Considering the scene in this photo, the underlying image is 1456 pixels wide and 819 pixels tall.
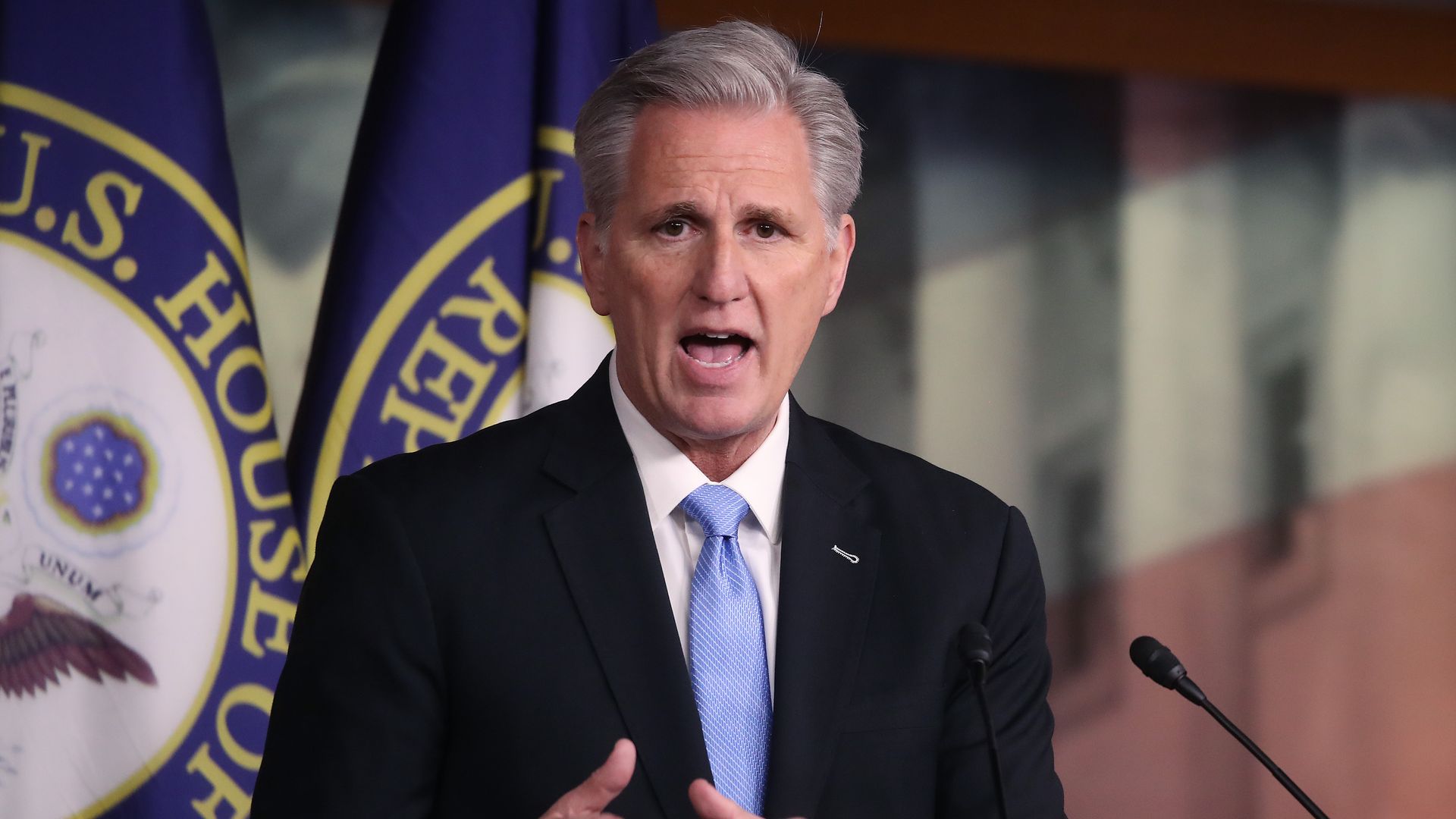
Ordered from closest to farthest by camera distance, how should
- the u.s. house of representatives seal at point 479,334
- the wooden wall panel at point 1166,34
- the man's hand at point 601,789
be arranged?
1. the man's hand at point 601,789
2. the u.s. house of representatives seal at point 479,334
3. the wooden wall panel at point 1166,34

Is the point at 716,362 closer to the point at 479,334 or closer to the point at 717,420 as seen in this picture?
the point at 717,420

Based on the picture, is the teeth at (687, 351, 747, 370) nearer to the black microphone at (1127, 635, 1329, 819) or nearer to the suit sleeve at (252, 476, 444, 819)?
the suit sleeve at (252, 476, 444, 819)

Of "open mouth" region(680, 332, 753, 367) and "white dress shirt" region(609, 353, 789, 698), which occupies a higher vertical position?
"open mouth" region(680, 332, 753, 367)

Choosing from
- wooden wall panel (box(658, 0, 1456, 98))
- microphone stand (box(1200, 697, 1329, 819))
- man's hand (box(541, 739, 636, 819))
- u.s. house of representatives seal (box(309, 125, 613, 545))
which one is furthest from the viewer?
wooden wall panel (box(658, 0, 1456, 98))

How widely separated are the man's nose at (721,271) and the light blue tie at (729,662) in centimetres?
22

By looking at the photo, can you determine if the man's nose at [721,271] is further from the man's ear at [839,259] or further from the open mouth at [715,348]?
the man's ear at [839,259]

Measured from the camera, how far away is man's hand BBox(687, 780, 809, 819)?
124 cm

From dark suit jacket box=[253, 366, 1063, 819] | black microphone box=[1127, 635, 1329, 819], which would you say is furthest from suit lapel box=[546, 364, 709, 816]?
black microphone box=[1127, 635, 1329, 819]

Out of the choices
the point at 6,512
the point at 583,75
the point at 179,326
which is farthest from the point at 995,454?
the point at 6,512

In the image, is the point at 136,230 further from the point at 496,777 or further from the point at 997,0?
the point at 997,0

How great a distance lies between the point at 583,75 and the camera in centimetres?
277

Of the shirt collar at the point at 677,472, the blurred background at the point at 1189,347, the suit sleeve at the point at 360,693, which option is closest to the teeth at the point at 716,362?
the shirt collar at the point at 677,472

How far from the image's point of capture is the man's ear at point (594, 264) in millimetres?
1641

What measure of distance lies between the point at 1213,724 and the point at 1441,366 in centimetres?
103
